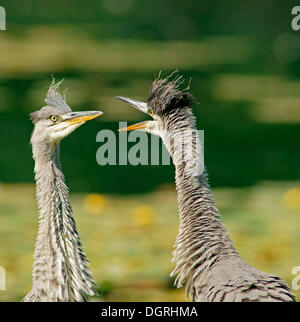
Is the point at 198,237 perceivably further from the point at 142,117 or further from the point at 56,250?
the point at 142,117

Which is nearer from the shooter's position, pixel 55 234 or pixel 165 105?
pixel 55 234

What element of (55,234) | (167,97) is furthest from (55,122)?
(167,97)

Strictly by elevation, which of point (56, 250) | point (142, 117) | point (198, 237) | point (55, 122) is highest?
point (142, 117)

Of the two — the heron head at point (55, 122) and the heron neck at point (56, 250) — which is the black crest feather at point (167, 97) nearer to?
the heron head at point (55, 122)

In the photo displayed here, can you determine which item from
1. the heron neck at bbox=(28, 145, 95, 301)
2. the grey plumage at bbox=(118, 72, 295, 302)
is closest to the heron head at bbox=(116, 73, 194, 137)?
the grey plumage at bbox=(118, 72, 295, 302)

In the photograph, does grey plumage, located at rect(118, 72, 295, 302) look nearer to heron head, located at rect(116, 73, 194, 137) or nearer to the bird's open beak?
heron head, located at rect(116, 73, 194, 137)

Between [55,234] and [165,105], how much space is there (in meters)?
1.24

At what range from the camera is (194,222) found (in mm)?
5145

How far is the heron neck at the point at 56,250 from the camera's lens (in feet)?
15.9

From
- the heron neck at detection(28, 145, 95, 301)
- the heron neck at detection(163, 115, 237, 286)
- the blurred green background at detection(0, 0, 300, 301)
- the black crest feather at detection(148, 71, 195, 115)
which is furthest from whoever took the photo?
the blurred green background at detection(0, 0, 300, 301)

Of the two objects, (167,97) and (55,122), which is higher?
(167,97)

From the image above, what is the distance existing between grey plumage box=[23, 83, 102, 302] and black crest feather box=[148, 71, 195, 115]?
0.62 m

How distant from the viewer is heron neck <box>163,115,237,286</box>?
502cm

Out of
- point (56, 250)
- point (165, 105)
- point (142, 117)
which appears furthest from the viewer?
point (142, 117)
